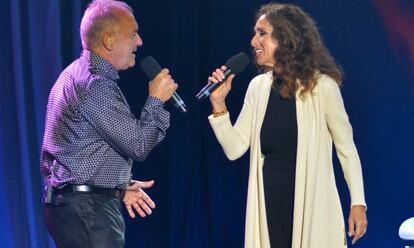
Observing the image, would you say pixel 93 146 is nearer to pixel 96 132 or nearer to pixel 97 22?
pixel 96 132

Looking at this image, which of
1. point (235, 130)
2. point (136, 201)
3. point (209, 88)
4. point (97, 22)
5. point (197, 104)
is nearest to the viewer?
point (97, 22)

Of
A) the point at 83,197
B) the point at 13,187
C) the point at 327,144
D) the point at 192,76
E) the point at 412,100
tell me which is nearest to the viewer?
the point at 83,197

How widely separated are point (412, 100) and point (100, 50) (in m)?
2.08

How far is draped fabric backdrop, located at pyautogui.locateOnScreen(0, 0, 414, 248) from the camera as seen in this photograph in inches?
124

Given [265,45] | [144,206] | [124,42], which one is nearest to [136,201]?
[144,206]

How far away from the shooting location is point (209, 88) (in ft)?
7.36

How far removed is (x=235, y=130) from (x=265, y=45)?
0.32 meters

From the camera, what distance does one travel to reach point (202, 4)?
3.94 m

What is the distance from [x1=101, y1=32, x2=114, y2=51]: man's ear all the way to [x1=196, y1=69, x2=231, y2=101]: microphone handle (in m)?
0.34

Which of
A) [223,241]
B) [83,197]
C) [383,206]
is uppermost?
[83,197]

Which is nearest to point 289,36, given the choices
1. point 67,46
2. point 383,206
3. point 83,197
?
point 83,197

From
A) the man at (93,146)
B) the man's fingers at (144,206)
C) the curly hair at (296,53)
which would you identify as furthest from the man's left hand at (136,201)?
the curly hair at (296,53)

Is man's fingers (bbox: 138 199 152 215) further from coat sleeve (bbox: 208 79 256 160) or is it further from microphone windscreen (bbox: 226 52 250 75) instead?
microphone windscreen (bbox: 226 52 250 75)

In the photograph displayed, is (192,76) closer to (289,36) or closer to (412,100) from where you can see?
(412,100)
